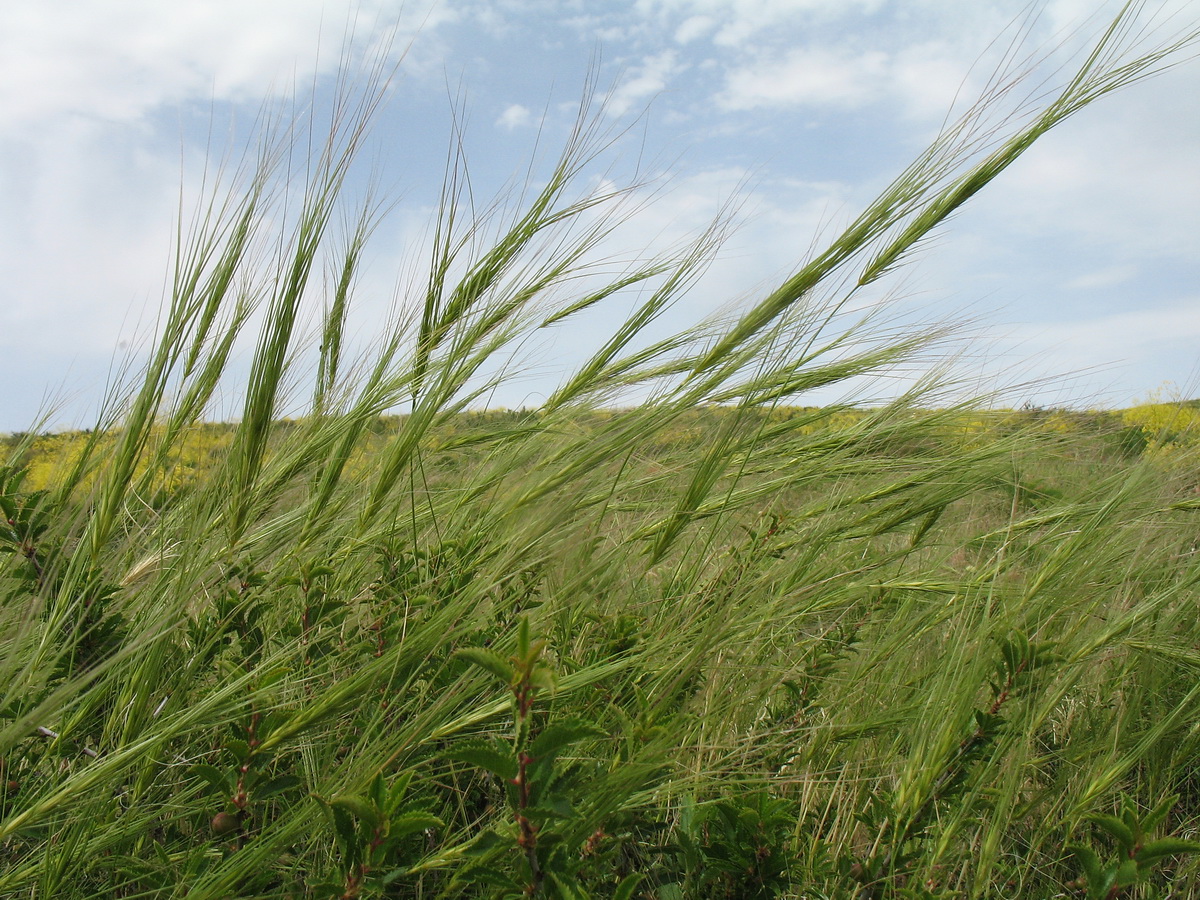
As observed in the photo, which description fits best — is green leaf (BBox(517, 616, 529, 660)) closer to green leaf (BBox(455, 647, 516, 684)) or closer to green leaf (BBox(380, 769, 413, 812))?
green leaf (BBox(455, 647, 516, 684))

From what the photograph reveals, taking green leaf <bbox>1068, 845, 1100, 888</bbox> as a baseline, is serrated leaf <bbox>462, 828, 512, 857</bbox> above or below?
above

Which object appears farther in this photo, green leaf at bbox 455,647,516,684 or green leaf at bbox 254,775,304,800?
green leaf at bbox 254,775,304,800

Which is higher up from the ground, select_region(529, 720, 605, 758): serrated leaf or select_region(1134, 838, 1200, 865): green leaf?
select_region(529, 720, 605, 758): serrated leaf

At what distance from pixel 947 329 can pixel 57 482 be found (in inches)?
65.3

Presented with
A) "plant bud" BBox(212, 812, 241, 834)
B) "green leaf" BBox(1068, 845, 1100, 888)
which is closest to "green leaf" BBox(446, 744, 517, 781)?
"plant bud" BBox(212, 812, 241, 834)

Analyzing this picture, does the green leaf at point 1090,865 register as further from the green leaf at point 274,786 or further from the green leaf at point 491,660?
the green leaf at point 274,786

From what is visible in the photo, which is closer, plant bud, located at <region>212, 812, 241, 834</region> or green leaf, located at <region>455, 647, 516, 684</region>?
green leaf, located at <region>455, 647, 516, 684</region>

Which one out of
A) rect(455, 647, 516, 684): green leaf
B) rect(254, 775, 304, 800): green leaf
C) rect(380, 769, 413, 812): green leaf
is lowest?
rect(254, 775, 304, 800): green leaf

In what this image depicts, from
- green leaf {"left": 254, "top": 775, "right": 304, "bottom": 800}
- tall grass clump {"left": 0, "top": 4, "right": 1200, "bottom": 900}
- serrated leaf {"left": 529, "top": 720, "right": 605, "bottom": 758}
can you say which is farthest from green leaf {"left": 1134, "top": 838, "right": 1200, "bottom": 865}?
green leaf {"left": 254, "top": 775, "right": 304, "bottom": 800}

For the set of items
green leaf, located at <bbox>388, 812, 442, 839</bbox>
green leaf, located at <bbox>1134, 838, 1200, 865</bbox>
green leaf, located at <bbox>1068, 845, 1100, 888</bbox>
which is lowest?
green leaf, located at <bbox>1068, 845, 1100, 888</bbox>

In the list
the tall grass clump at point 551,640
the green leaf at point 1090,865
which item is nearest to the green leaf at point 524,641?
the tall grass clump at point 551,640

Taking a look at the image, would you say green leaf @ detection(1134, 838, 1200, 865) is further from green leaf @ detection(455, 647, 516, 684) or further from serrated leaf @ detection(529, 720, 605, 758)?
green leaf @ detection(455, 647, 516, 684)

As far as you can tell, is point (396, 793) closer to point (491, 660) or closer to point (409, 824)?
point (409, 824)

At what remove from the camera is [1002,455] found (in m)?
1.41
